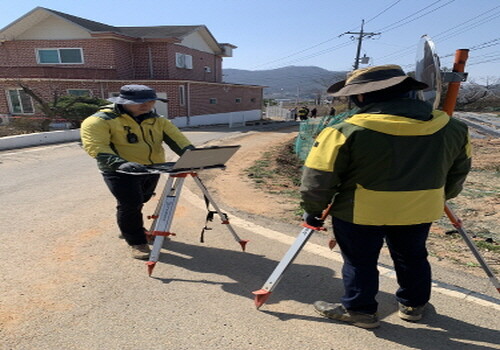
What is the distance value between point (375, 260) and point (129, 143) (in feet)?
8.11

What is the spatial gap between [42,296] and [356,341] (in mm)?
A: 2443

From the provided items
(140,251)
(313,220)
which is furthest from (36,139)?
(313,220)

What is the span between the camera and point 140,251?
11.6 feet

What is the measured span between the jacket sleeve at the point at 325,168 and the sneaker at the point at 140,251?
198cm

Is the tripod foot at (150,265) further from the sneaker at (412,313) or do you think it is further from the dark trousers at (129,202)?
the sneaker at (412,313)

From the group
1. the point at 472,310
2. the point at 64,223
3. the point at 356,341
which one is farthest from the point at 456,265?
the point at 64,223

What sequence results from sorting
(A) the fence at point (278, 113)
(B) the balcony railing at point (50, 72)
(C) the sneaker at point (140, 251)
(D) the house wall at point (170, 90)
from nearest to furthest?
1. (C) the sneaker at point (140, 251)
2. (B) the balcony railing at point (50, 72)
3. (D) the house wall at point (170, 90)
4. (A) the fence at point (278, 113)

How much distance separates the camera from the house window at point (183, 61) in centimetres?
2552

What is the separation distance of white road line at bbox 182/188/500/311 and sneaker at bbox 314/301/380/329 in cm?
84

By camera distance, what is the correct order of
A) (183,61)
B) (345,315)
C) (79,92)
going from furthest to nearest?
(183,61) < (79,92) < (345,315)

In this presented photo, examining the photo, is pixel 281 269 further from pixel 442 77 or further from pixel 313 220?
pixel 442 77

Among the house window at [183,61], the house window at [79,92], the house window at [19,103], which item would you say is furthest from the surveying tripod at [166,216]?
the house window at [183,61]

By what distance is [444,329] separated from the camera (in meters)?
2.43

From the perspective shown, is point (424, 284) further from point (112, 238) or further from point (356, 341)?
point (112, 238)
